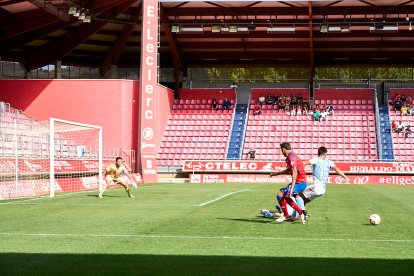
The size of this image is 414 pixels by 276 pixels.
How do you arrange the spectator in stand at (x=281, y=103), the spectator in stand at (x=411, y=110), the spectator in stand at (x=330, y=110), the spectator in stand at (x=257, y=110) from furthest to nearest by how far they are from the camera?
the spectator in stand at (x=281, y=103) < the spectator in stand at (x=257, y=110) < the spectator in stand at (x=330, y=110) < the spectator in stand at (x=411, y=110)

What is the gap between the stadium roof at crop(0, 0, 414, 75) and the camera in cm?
4625

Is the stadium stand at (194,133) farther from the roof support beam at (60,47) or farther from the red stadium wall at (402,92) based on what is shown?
the red stadium wall at (402,92)

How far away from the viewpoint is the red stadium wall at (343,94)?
56.8 meters

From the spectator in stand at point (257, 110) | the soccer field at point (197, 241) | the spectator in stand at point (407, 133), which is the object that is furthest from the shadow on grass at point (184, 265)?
the spectator in stand at point (257, 110)

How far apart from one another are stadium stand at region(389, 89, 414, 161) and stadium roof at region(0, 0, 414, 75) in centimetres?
324

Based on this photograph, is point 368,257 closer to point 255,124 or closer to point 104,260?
point 104,260

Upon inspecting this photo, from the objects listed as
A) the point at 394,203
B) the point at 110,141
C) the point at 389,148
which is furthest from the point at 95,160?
the point at 389,148

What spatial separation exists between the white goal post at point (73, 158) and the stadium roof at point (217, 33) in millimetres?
7230

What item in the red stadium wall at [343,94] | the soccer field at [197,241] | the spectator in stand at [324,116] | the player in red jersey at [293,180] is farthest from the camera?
the red stadium wall at [343,94]

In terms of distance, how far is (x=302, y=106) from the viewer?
56.2 meters

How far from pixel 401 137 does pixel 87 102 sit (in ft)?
74.5

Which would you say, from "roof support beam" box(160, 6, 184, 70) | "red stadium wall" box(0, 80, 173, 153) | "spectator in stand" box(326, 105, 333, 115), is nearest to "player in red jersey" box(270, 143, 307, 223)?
"red stadium wall" box(0, 80, 173, 153)

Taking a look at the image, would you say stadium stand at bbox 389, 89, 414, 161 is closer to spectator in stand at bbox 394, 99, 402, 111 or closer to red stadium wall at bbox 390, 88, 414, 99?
red stadium wall at bbox 390, 88, 414, 99

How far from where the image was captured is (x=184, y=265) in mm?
9547
